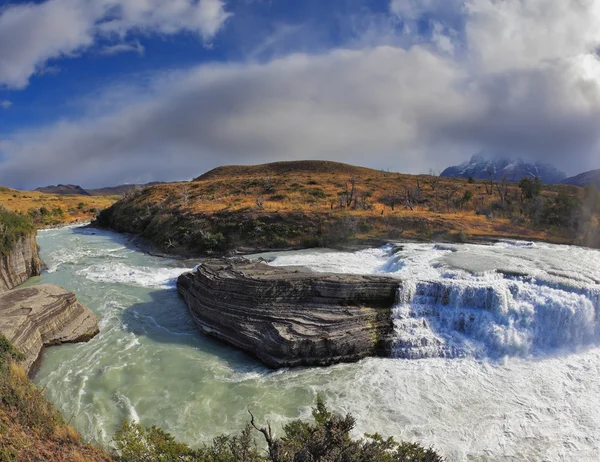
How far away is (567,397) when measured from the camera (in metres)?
13.1

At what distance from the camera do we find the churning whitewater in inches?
461

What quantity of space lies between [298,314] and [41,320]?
11203mm

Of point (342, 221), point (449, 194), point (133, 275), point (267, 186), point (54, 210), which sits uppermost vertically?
point (267, 186)

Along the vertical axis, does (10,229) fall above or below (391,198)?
below

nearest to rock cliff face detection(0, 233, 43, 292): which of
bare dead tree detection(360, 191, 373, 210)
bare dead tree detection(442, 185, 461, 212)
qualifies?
bare dead tree detection(360, 191, 373, 210)

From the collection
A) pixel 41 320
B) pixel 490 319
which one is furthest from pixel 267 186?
pixel 490 319

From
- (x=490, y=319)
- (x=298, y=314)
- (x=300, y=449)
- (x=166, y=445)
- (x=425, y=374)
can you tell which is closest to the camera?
(x=300, y=449)

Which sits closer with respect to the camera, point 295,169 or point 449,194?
point 449,194

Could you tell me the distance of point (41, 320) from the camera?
53.6 feet

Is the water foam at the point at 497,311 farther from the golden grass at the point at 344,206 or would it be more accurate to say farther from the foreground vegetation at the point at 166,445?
the golden grass at the point at 344,206

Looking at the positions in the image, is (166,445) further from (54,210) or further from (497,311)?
(54,210)

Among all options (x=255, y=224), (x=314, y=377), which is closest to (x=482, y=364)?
(x=314, y=377)

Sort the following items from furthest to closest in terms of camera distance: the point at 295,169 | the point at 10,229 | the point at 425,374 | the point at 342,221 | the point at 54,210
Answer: the point at 295,169, the point at 54,210, the point at 342,221, the point at 10,229, the point at 425,374

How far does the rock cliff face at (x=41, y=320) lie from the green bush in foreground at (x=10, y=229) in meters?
8.05
